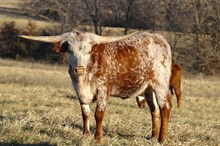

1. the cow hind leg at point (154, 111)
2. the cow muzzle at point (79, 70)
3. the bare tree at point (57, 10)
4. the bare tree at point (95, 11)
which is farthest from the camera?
the bare tree at point (95, 11)

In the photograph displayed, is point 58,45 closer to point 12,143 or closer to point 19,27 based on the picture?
point 12,143

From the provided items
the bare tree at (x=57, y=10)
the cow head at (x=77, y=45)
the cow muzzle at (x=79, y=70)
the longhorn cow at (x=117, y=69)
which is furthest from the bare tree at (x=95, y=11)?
the cow muzzle at (x=79, y=70)

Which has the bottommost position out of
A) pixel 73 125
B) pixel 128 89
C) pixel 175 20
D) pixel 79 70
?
pixel 73 125

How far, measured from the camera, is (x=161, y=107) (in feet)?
27.4

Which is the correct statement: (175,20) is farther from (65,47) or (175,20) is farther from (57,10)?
(65,47)

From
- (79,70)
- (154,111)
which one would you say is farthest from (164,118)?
(79,70)

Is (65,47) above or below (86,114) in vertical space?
above

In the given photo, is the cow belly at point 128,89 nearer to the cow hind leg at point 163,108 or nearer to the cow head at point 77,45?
the cow hind leg at point 163,108

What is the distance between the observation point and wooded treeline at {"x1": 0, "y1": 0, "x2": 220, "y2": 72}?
36.6 meters

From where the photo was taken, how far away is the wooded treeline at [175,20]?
36.6 m

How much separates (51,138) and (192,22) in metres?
30.7

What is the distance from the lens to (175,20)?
36.8m

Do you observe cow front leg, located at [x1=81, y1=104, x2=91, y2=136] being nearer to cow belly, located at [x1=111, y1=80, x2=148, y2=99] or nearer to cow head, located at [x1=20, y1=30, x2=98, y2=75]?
cow belly, located at [x1=111, y1=80, x2=148, y2=99]

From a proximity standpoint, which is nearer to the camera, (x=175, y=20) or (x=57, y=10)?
(x=175, y=20)
